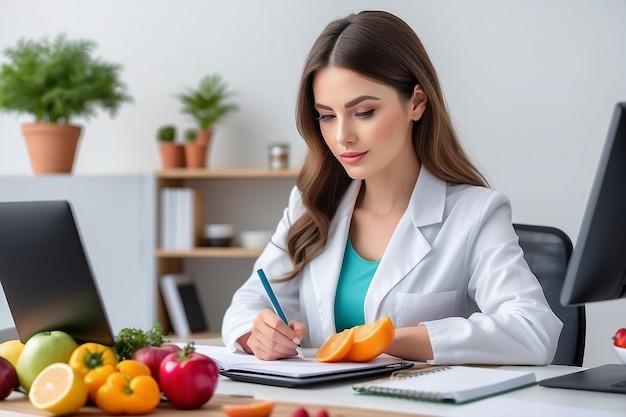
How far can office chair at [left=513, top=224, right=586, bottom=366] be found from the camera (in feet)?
6.79

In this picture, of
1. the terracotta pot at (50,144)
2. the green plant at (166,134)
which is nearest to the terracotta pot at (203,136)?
the green plant at (166,134)

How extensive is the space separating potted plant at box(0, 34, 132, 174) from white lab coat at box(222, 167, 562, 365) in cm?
206

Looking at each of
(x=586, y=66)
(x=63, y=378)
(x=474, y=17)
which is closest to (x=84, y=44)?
(x=474, y=17)

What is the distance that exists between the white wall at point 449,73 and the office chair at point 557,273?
1744 mm

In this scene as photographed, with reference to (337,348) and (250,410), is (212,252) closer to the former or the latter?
(337,348)

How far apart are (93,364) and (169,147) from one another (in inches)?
114

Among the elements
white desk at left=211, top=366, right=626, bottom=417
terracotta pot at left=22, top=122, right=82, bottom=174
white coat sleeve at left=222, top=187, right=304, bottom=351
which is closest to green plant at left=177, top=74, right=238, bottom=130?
terracotta pot at left=22, top=122, right=82, bottom=174

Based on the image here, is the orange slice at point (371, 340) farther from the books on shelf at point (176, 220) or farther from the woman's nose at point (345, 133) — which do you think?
the books on shelf at point (176, 220)

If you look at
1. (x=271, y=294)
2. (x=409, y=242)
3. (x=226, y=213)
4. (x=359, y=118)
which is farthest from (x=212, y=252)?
(x=271, y=294)

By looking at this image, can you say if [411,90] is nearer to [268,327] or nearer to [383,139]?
[383,139]

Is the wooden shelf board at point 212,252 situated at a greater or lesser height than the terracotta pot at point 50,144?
lesser

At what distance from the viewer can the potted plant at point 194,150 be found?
4051 mm

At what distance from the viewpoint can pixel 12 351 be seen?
4.75ft

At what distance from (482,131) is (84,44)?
185cm
